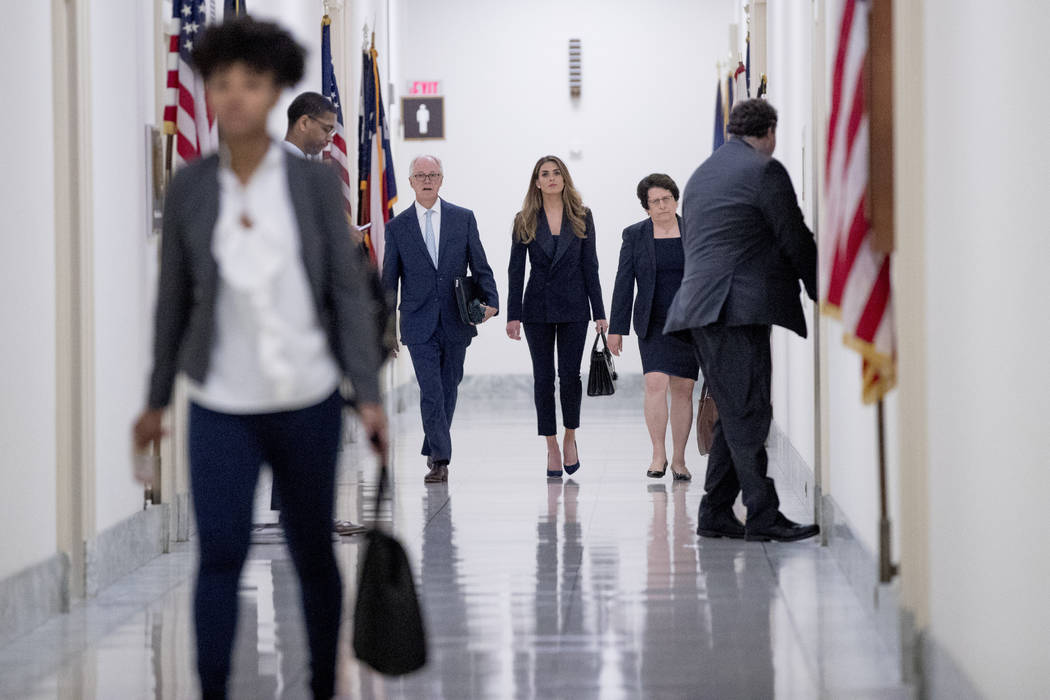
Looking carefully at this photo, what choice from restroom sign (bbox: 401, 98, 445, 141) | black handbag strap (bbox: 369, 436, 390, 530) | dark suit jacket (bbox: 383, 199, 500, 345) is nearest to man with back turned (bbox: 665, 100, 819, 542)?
dark suit jacket (bbox: 383, 199, 500, 345)

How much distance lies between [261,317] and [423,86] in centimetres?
1345

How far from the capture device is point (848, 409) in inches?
212

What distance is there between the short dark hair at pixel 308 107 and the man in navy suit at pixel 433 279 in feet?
7.38

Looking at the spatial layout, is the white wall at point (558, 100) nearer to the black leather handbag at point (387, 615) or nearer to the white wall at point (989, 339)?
the white wall at point (989, 339)

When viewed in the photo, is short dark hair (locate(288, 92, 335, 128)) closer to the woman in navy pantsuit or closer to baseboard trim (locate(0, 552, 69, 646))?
baseboard trim (locate(0, 552, 69, 646))

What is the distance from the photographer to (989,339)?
2982 millimetres

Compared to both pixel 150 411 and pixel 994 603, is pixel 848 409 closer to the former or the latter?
pixel 994 603

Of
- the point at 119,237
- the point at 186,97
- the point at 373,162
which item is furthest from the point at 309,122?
the point at 373,162

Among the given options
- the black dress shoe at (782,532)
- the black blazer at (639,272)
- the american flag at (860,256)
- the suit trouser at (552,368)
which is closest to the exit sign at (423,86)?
the suit trouser at (552,368)

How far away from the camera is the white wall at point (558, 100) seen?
1596 centimetres

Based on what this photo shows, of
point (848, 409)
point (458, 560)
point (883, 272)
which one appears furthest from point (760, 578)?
point (883, 272)

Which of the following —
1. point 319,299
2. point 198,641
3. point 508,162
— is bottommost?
point 198,641

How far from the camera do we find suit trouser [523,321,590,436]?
28.0 feet

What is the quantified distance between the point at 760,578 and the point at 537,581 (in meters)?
0.82
